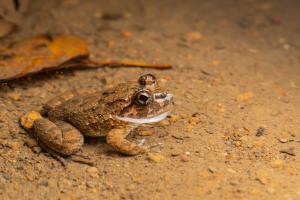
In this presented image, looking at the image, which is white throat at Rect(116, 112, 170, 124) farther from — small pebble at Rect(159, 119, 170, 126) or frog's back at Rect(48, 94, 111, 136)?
frog's back at Rect(48, 94, 111, 136)

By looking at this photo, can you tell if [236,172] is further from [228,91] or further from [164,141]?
[228,91]

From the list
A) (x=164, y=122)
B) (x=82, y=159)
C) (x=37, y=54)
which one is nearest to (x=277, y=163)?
(x=164, y=122)

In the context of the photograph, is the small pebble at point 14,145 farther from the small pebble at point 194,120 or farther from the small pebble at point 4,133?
the small pebble at point 194,120

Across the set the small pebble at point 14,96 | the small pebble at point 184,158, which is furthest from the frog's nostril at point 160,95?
the small pebble at point 14,96

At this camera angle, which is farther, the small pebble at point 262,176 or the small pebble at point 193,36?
the small pebble at point 193,36

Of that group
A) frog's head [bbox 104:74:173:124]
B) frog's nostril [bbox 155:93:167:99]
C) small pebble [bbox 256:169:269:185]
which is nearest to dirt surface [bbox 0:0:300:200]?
small pebble [bbox 256:169:269:185]

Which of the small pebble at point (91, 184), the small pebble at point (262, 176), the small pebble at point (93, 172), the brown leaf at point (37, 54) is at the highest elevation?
the brown leaf at point (37, 54)

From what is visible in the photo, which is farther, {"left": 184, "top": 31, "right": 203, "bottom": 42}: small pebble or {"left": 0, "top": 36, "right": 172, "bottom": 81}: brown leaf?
{"left": 184, "top": 31, "right": 203, "bottom": 42}: small pebble

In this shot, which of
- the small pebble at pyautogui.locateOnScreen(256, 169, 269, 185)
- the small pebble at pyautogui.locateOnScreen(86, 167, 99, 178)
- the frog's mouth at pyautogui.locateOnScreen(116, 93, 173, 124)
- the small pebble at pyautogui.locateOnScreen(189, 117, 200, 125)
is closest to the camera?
the small pebble at pyautogui.locateOnScreen(256, 169, 269, 185)
